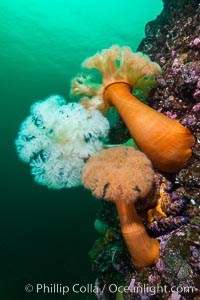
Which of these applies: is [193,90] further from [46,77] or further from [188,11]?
[46,77]

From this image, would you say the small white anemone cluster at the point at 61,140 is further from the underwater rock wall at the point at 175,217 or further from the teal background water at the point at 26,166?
the teal background water at the point at 26,166

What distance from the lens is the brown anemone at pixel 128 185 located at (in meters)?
3.19

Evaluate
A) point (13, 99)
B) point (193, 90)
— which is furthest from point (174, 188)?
point (13, 99)

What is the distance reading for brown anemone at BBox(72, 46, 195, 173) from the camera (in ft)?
11.2

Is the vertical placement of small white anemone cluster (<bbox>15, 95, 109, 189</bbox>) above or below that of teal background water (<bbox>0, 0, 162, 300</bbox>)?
below

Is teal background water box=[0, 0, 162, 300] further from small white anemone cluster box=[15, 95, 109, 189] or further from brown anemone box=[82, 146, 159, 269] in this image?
small white anemone cluster box=[15, 95, 109, 189]

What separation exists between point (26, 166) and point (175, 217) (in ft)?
98.0

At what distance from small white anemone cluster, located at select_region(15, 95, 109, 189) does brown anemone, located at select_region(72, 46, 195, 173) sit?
0.40 meters

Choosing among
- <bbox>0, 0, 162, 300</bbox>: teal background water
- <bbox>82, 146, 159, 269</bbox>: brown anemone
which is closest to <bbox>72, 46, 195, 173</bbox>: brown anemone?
<bbox>82, 146, 159, 269</bbox>: brown anemone

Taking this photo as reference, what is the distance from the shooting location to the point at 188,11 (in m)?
5.18

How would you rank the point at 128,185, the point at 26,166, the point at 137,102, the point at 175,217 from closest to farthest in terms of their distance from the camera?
the point at 128,185
the point at 175,217
the point at 137,102
the point at 26,166

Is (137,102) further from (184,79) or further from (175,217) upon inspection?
(175,217)

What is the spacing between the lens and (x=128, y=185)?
125 inches

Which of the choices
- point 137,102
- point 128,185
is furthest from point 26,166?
point 128,185
